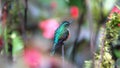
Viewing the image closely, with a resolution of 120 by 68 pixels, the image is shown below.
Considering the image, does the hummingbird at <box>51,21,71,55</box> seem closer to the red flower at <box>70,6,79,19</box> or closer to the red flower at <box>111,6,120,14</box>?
the red flower at <box>70,6,79,19</box>

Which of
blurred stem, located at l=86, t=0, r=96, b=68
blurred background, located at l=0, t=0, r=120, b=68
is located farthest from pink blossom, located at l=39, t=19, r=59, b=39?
blurred stem, located at l=86, t=0, r=96, b=68

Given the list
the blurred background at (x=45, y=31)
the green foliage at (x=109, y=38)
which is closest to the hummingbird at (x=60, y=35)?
the blurred background at (x=45, y=31)

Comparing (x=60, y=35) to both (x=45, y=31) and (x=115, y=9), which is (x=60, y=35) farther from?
(x=115, y=9)

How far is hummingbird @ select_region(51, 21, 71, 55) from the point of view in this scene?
4.31ft

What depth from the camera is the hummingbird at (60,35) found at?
131 cm

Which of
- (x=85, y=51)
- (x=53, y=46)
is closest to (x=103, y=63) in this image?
(x=85, y=51)

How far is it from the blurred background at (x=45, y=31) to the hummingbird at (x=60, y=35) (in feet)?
0.03

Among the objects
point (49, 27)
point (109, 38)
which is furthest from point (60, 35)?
point (109, 38)

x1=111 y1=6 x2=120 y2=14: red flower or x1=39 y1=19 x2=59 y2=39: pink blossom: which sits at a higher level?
x1=111 y1=6 x2=120 y2=14: red flower

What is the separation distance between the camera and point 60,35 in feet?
4.33

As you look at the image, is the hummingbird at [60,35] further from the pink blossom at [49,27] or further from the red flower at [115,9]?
the red flower at [115,9]

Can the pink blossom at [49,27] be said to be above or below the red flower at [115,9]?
below

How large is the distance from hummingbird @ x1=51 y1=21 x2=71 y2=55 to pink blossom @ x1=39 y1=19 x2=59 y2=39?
14 millimetres

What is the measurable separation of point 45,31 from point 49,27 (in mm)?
19
